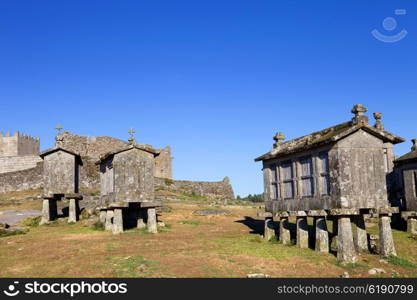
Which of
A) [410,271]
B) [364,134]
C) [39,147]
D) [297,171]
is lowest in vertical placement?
[410,271]

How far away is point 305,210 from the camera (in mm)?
19406

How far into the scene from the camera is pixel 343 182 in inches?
687

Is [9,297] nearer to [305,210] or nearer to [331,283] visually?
[331,283]

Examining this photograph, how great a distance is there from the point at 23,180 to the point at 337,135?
39.2 meters

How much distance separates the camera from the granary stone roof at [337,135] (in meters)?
17.8

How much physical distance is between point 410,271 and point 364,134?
557 cm

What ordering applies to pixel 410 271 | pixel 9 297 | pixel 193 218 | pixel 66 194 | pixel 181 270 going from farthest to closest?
pixel 193 218
pixel 66 194
pixel 410 271
pixel 181 270
pixel 9 297

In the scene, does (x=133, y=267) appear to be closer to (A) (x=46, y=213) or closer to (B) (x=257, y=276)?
(B) (x=257, y=276)

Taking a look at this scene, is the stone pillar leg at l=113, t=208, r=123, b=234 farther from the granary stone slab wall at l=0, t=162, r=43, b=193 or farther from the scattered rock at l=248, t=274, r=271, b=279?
the granary stone slab wall at l=0, t=162, r=43, b=193

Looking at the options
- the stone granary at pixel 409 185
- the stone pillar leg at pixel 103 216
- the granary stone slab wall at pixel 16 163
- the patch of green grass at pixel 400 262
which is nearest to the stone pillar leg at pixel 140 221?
the stone pillar leg at pixel 103 216

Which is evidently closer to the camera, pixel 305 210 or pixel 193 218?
pixel 305 210

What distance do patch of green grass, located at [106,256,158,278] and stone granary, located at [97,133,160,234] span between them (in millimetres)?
7556

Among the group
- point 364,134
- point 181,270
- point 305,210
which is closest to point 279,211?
point 305,210

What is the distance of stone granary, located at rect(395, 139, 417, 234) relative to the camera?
2481 cm
